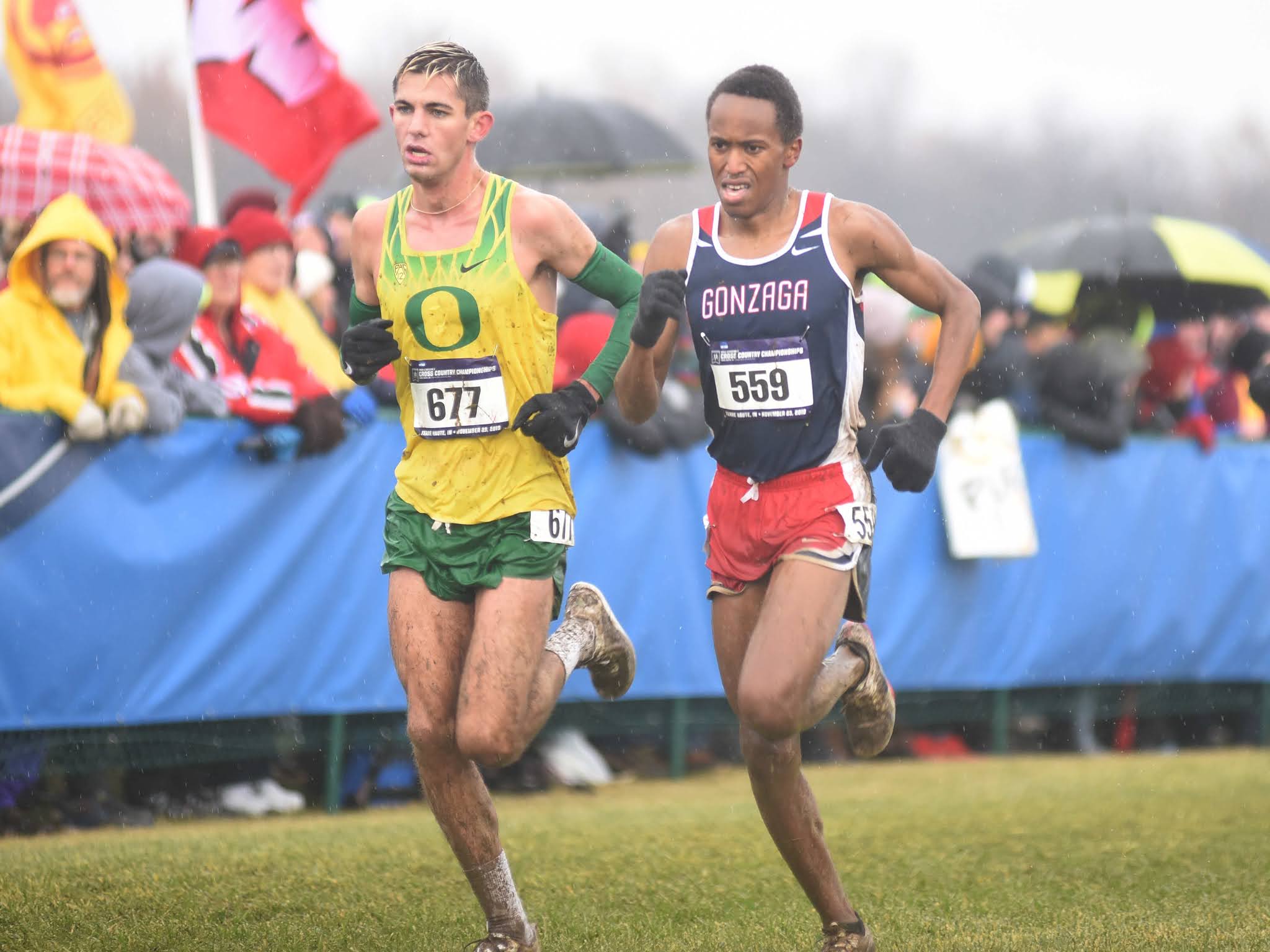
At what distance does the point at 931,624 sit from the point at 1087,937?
480 centimetres

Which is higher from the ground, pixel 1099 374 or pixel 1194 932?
pixel 1099 374

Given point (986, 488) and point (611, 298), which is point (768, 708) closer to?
point (611, 298)

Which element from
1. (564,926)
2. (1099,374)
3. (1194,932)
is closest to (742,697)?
(564,926)

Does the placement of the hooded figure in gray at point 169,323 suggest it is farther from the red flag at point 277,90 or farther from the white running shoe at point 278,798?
the red flag at point 277,90

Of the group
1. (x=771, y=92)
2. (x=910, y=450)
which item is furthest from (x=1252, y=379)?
(x=771, y=92)

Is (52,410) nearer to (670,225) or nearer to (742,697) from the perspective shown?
(670,225)

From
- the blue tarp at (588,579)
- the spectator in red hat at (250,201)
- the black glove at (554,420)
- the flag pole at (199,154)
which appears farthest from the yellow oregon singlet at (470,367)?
the flag pole at (199,154)

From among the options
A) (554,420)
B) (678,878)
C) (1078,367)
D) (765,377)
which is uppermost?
(765,377)

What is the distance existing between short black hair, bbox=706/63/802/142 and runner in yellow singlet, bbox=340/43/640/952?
615 millimetres

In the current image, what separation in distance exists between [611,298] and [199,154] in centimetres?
516

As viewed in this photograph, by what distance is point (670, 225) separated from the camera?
5.41m

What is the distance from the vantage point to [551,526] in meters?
5.16

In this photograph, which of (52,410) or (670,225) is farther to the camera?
(52,410)

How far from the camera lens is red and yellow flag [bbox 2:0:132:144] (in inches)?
389
